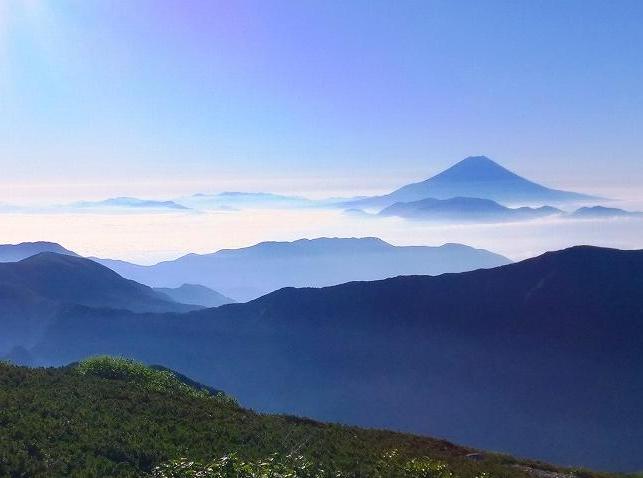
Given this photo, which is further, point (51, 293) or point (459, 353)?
point (51, 293)

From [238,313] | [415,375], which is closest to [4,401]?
[415,375]

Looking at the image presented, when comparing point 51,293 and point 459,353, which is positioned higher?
point 51,293

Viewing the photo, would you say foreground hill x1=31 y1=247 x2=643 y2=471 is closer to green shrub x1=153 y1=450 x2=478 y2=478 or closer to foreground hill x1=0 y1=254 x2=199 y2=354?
foreground hill x1=0 y1=254 x2=199 y2=354

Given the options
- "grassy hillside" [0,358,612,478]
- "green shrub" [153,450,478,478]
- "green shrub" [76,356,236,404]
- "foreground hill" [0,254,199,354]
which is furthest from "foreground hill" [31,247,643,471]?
"green shrub" [153,450,478,478]

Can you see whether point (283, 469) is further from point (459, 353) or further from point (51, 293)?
point (51, 293)

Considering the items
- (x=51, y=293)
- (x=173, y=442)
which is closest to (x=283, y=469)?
(x=173, y=442)
